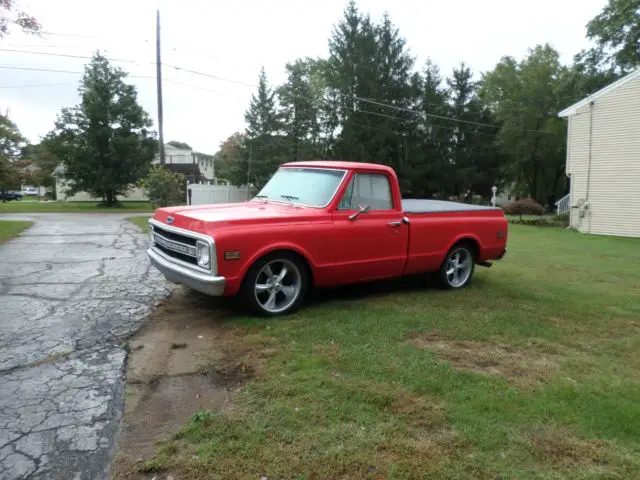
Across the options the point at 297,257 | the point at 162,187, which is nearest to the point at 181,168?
the point at 162,187

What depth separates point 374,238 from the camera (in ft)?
20.1

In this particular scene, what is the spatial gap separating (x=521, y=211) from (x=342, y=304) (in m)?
24.9

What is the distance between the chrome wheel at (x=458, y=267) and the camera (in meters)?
7.32

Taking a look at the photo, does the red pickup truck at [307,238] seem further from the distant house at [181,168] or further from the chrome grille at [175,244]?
the distant house at [181,168]

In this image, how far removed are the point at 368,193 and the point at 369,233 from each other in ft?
1.83

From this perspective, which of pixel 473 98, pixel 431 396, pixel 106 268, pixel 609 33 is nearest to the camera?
pixel 431 396

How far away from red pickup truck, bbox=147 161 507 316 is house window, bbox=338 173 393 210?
0.04 ft

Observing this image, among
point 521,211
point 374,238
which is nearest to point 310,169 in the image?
point 374,238

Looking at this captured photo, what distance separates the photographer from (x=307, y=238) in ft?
18.1

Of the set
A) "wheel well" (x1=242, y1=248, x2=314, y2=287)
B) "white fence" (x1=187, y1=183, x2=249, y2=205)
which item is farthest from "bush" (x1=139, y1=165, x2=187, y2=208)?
"wheel well" (x1=242, y1=248, x2=314, y2=287)

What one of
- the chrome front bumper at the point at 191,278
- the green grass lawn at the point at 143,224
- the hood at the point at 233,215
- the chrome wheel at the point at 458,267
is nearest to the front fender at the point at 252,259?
the chrome front bumper at the point at 191,278

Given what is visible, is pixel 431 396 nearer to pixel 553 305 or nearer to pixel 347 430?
pixel 347 430

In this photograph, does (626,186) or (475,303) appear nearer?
(475,303)

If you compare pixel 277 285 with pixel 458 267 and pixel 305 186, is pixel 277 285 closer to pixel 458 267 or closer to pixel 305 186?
pixel 305 186
